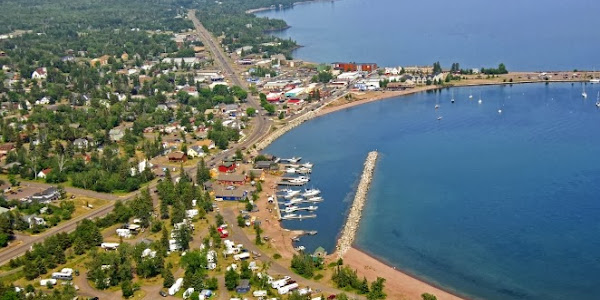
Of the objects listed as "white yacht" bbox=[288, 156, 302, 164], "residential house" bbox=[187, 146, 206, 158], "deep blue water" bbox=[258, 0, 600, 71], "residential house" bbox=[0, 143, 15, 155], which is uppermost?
"deep blue water" bbox=[258, 0, 600, 71]

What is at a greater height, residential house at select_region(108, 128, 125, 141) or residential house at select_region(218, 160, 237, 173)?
residential house at select_region(108, 128, 125, 141)

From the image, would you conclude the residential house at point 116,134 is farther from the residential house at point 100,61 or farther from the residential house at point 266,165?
the residential house at point 100,61

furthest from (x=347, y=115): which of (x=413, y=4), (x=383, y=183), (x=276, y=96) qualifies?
(x=413, y=4)

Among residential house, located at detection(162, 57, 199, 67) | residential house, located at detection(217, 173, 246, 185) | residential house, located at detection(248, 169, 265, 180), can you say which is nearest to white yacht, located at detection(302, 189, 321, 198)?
residential house, located at detection(248, 169, 265, 180)

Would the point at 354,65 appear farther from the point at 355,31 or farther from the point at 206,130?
the point at 355,31

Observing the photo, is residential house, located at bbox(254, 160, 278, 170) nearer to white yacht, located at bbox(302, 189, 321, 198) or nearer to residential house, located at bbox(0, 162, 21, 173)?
white yacht, located at bbox(302, 189, 321, 198)

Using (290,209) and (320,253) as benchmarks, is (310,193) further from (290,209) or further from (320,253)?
(320,253)
